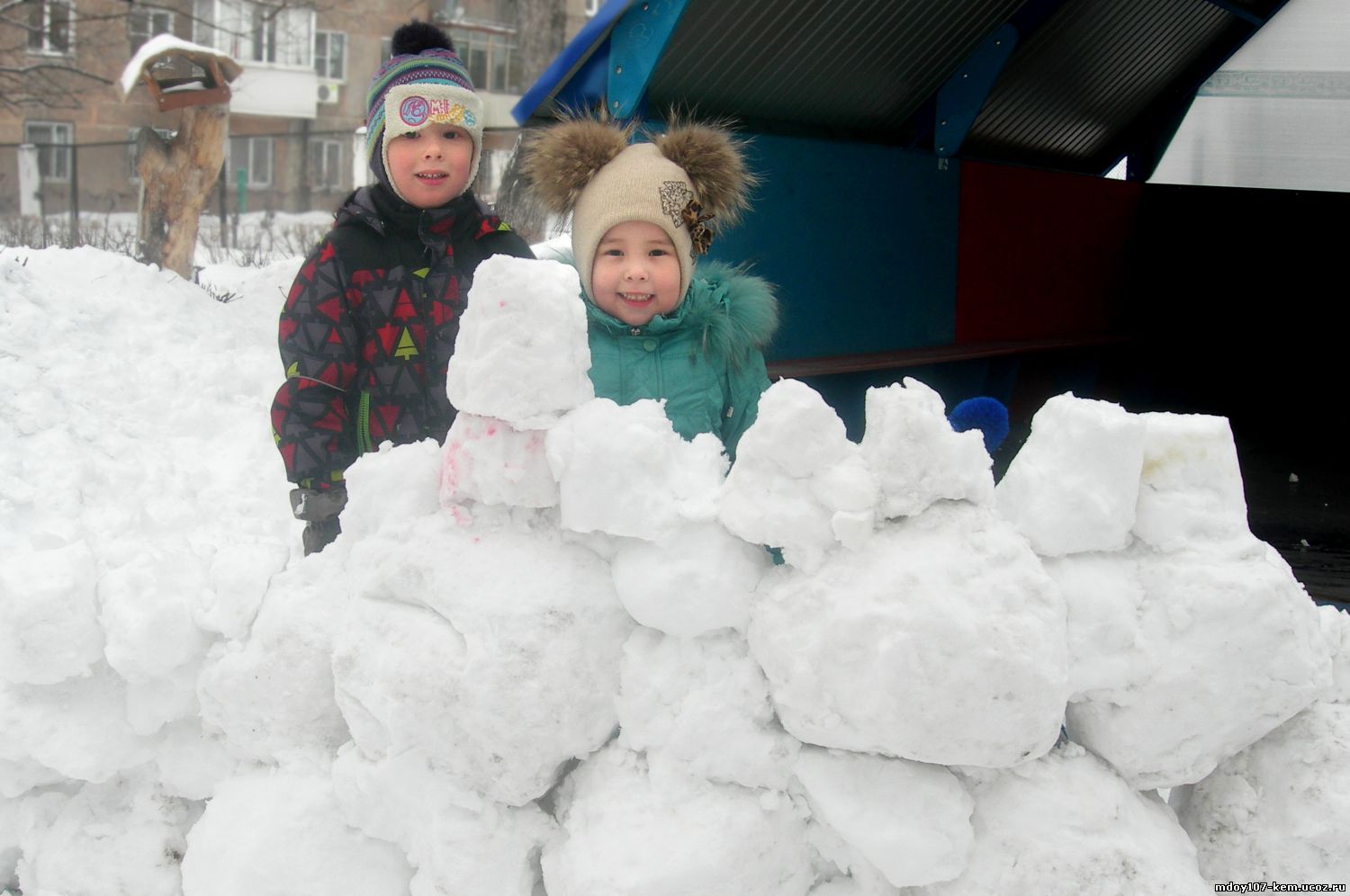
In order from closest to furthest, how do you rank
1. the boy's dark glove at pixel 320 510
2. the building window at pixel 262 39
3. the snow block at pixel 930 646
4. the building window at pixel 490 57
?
the snow block at pixel 930 646 < the boy's dark glove at pixel 320 510 < the building window at pixel 262 39 < the building window at pixel 490 57

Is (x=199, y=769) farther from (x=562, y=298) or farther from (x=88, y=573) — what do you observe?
(x=562, y=298)

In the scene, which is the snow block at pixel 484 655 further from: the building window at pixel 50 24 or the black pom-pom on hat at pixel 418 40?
the building window at pixel 50 24

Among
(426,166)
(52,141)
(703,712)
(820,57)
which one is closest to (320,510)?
(426,166)

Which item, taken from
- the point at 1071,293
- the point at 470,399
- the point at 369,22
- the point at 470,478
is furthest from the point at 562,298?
the point at 369,22

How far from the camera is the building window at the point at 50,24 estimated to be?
15.1 m

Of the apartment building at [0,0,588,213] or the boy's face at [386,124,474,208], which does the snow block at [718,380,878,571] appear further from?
the apartment building at [0,0,588,213]

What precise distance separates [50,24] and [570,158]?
53.5 ft

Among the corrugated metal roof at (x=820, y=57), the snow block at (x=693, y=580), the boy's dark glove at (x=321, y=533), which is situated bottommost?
the boy's dark glove at (x=321, y=533)

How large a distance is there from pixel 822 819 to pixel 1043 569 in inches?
19.3

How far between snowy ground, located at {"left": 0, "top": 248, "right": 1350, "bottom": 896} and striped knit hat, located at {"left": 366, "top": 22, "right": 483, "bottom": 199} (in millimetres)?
939

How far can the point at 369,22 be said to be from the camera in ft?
83.3

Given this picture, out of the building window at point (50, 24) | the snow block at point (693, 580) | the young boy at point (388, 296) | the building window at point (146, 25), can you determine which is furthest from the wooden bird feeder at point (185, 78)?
the building window at point (146, 25)

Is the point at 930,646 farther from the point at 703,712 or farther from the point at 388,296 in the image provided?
the point at 388,296

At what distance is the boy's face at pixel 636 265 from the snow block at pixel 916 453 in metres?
0.82
